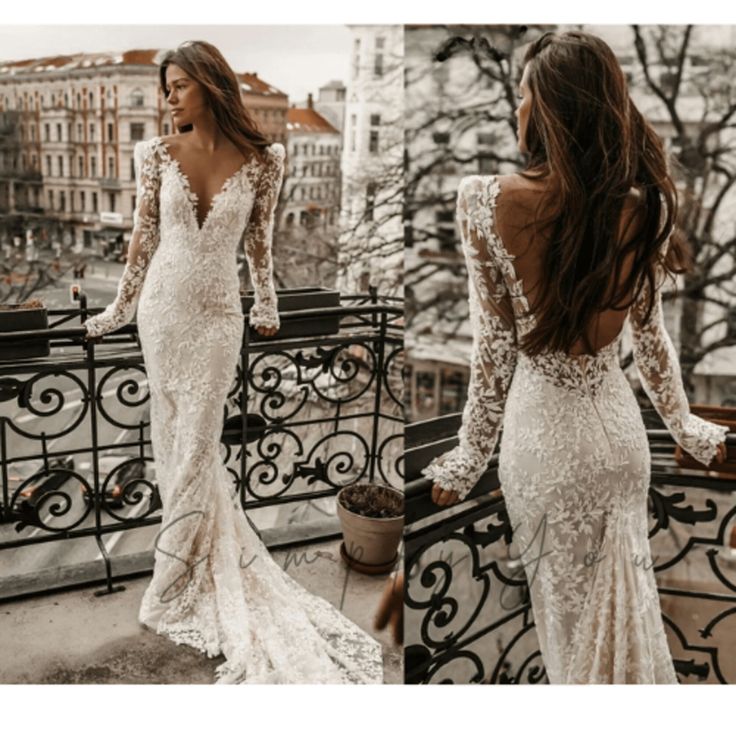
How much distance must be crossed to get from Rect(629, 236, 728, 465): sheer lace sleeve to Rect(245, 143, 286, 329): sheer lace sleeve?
3.69ft

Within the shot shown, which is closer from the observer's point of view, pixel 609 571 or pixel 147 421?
pixel 609 571

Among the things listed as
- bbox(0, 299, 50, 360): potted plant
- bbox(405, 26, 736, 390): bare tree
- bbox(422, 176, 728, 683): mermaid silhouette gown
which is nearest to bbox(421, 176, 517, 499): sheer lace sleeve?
bbox(422, 176, 728, 683): mermaid silhouette gown

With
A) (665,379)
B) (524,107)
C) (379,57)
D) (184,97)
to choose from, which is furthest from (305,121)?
(665,379)

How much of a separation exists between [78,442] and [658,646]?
185 centimetres

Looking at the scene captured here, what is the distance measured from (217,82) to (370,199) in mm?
656

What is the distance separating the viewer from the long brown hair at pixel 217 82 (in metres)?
2.21

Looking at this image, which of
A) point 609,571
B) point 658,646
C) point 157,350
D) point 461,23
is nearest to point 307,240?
point 157,350

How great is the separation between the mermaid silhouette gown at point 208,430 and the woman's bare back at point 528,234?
0.92 meters

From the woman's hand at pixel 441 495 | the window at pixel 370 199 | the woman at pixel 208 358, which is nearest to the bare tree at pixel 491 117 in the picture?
the window at pixel 370 199

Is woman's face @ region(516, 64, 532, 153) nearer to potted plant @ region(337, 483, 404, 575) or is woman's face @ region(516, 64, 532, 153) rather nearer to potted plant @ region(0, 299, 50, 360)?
potted plant @ region(337, 483, 404, 575)

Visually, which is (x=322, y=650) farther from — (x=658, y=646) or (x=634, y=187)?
(x=634, y=187)

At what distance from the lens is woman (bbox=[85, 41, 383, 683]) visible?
2.24 metres

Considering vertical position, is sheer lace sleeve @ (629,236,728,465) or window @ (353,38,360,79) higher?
window @ (353,38,360,79)

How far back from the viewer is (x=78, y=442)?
2553 mm
